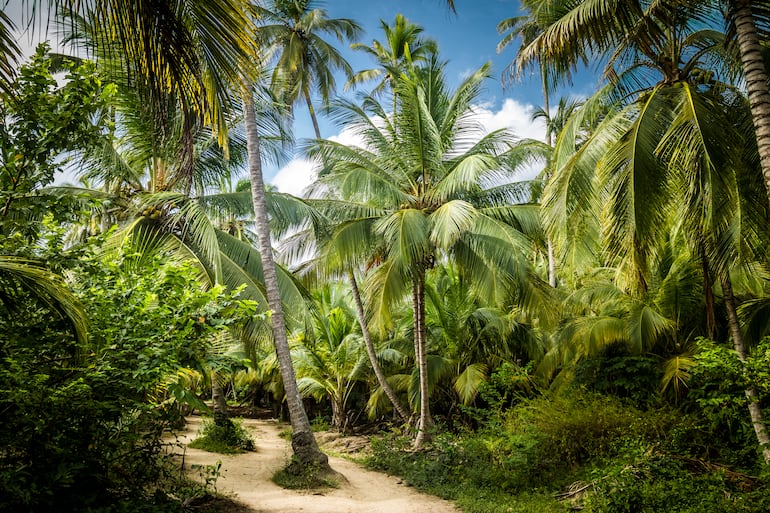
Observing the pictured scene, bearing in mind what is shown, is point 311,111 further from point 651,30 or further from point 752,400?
point 752,400

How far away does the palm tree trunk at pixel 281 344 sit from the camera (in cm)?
843

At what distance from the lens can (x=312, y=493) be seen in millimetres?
7582

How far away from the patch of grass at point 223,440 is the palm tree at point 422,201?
413 centimetres

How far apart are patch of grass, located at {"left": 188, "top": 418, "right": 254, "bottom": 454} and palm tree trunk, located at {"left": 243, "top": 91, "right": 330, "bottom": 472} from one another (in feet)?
10.3

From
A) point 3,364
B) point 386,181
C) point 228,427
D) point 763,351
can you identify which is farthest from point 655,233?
point 228,427

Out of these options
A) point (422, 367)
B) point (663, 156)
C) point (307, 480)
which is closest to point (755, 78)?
point (663, 156)

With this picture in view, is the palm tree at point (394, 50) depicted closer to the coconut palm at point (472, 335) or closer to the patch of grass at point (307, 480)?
the coconut palm at point (472, 335)

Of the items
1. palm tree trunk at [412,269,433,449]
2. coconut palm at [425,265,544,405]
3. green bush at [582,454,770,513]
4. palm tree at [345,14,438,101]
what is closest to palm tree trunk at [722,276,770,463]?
green bush at [582,454,770,513]

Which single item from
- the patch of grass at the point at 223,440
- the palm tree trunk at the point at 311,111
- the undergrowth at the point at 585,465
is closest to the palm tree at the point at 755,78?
the undergrowth at the point at 585,465

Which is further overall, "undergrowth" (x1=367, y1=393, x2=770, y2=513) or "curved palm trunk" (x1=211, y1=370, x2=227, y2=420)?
"curved palm trunk" (x1=211, y1=370, x2=227, y2=420)

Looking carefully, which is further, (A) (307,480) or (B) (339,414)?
(B) (339,414)

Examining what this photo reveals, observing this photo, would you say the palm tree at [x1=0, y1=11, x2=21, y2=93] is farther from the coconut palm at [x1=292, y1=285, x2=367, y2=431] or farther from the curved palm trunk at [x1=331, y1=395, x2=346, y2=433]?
the curved palm trunk at [x1=331, y1=395, x2=346, y2=433]

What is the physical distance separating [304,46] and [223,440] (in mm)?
12518

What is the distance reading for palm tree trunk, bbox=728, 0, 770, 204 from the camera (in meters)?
4.95
